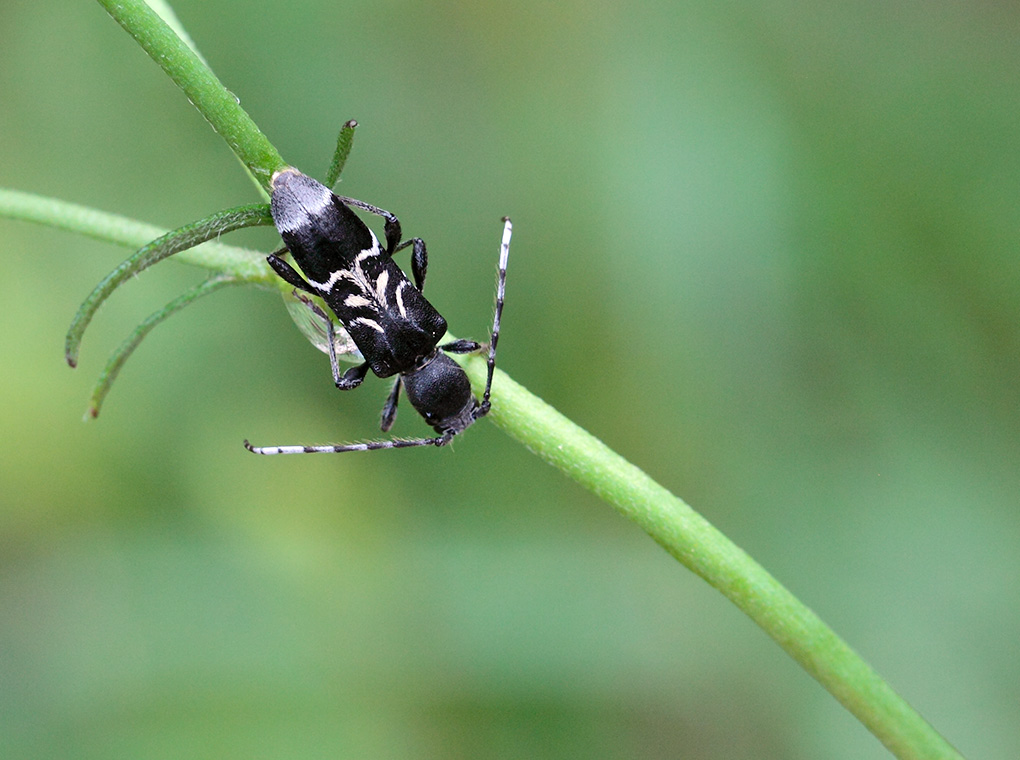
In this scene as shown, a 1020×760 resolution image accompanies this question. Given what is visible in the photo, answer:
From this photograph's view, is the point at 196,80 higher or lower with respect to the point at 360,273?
lower

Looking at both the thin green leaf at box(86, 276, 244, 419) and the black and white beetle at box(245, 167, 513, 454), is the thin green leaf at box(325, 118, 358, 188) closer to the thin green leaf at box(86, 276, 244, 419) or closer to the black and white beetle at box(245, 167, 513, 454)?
the thin green leaf at box(86, 276, 244, 419)

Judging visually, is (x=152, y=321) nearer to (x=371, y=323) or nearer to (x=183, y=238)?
(x=183, y=238)

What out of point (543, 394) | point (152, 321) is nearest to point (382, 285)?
point (152, 321)

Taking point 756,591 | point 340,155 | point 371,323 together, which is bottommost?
point 756,591

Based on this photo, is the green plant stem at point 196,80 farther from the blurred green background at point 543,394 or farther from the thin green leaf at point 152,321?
the blurred green background at point 543,394

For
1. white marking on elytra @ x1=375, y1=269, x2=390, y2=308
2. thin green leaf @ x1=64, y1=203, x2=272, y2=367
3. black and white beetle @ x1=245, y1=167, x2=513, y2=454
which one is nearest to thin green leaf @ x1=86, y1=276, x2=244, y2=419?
thin green leaf @ x1=64, y1=203, x2=272, y2=367

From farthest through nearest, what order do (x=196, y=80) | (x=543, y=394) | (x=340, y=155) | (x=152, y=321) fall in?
(x=543, y=394) → (x=152, y=321) → (x=340, y=155) → (x=196, y=80)

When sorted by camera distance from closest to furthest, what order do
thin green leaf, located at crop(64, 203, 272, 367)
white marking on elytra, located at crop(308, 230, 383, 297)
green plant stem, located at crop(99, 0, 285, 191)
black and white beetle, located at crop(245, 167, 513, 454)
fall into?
green plant stem, located at crop(99, 0, 285, 191) < thin green leaf, located at crop(64, 203, 272, 367) < black and white beetle, located at crop(245, 167, 513, 454) < white marking on elytra, located at crop(308, 230, 383, 297)
